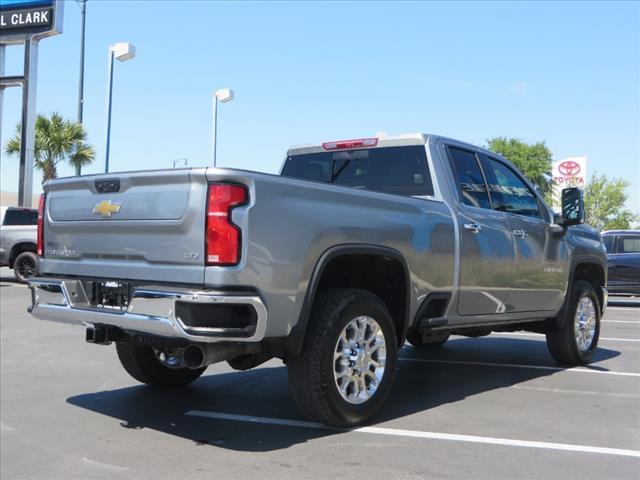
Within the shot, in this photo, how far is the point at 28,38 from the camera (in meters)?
23.9

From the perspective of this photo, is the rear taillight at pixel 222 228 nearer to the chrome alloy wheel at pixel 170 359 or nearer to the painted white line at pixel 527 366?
the chrome alloy wheel at pixel 170 359

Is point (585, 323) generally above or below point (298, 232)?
below

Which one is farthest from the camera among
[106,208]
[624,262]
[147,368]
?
[624,262]

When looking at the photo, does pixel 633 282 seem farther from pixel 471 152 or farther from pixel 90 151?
pixel 90 151

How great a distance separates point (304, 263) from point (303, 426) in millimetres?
1197

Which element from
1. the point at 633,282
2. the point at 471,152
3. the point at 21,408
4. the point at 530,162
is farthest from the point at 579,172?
the point at 21,408

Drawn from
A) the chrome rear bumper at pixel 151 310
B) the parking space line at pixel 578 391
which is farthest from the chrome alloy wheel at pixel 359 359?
the parking space line at pixel 578 391

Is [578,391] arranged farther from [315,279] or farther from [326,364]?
[315,279]

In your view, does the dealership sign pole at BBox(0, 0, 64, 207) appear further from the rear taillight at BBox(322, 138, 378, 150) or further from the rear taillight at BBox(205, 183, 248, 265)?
the rear taillight at BBox(205, 183, 248, 265)

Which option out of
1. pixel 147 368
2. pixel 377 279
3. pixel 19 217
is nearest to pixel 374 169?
pixel 377 279

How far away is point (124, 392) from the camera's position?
5566mm

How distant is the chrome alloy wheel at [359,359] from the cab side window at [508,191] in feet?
6.78

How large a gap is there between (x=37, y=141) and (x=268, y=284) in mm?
26660

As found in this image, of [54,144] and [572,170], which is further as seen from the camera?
[572,170]
